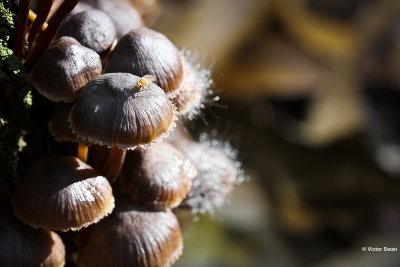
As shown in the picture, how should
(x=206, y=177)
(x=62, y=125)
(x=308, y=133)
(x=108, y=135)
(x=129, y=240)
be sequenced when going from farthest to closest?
(x=308, y=133) → (x=206, y=177) → (x=129, y=240) → (x=62, y=125) → (x=108, y=135)

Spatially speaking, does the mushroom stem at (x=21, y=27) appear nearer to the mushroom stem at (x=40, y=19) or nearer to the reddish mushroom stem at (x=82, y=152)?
the mushroom stem at (x=40, y=19)

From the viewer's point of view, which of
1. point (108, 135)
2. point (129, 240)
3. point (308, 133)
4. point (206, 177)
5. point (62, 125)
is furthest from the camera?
point (308, 133)

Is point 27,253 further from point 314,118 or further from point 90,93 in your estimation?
point 314,118

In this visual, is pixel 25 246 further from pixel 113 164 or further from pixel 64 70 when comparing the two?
pixel 64 70

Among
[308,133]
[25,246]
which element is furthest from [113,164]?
[308,133]

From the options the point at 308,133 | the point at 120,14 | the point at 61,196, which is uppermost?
the point at 308,133

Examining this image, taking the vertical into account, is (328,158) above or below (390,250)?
above

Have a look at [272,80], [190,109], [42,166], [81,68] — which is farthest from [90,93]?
[272,80]
